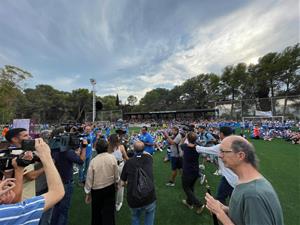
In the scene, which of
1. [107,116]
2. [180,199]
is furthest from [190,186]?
[107,116]

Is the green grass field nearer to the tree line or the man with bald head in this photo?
the man with bald head

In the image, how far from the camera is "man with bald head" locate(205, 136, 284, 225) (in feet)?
3.91

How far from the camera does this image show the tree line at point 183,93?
1148 inches

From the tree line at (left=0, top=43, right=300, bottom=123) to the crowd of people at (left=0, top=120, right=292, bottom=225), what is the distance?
90.5 feet

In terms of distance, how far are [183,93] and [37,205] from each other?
74140mm

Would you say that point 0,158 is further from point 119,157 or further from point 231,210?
point 119,157

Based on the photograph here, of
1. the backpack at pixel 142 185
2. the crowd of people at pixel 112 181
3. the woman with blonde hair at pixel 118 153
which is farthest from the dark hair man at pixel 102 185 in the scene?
the woman with blonde hair at pixel 118 153

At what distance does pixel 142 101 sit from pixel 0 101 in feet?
204

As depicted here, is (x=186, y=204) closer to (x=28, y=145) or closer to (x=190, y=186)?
(x=190, y=186)

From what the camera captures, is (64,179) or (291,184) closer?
(64,179)

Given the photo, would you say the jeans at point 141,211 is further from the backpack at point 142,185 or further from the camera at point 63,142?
the camera at point 63,142

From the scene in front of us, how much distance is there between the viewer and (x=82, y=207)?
174 inches

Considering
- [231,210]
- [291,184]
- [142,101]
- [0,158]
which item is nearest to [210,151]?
[231,210]

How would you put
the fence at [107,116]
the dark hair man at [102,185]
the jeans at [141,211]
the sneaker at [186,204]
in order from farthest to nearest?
the fence at [107,116]
the sneaker at [186,204]
the dark hair man at [102,185]
the jeans at [141,211]
